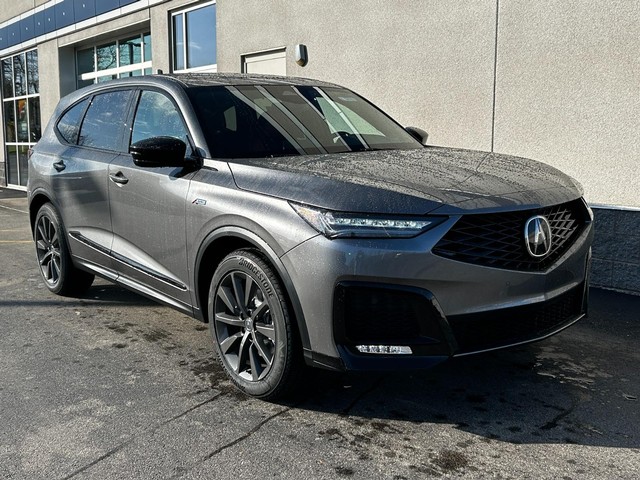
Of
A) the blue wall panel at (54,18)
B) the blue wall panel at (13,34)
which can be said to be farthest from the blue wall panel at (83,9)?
the blue wall panel at (13,34)

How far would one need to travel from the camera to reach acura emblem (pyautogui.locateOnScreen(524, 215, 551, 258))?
3.09 m

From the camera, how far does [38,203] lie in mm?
5855

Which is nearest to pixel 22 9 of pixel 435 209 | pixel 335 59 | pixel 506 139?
pixel 335 59

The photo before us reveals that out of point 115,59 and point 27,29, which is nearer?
point 115,59

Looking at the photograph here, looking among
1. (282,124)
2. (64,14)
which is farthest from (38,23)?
(282,124)

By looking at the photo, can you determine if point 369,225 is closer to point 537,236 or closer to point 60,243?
point 537,236

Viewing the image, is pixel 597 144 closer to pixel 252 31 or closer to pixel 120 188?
pixel 120 188

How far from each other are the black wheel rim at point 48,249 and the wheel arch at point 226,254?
7.07ft

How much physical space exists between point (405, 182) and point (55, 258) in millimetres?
3700

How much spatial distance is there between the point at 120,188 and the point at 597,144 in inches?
164

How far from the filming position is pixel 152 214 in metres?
4.10

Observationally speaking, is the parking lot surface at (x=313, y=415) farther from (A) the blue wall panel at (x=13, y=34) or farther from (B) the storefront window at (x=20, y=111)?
(A) the blue wall panel at (x=13, y=34)

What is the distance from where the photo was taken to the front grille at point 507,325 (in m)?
2.98

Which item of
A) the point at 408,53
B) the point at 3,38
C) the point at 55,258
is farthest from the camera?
the point at 3,38
